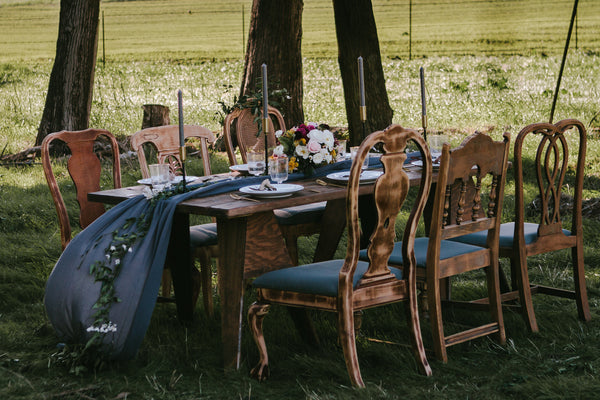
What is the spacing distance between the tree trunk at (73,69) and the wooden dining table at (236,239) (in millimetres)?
→ 5656

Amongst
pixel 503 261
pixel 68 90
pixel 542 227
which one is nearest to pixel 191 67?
pixel 68 90

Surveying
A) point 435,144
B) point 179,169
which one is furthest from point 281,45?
point 435,144

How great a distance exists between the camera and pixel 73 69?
934cm

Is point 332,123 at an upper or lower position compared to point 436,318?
upper

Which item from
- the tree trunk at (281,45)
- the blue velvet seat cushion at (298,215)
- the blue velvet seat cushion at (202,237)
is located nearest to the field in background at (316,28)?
the tree trunk at (281,45)

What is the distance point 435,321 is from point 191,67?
614 inches

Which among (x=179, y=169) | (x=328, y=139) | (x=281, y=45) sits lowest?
(x=179, y=169)

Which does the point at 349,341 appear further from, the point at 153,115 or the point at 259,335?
the point at 153,115

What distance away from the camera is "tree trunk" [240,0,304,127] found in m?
9.30

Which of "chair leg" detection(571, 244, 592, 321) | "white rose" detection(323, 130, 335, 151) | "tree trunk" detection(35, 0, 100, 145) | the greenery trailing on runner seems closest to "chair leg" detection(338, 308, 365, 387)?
the greenery trailing on runner

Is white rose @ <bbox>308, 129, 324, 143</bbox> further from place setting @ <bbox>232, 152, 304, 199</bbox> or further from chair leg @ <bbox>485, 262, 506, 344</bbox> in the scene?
chair leg @ <bbox>485, 262, 506, 344</bbox>

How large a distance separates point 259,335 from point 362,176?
96cm

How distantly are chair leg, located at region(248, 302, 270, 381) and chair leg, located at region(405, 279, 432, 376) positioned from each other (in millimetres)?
589

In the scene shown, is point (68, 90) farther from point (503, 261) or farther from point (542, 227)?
point (542, 227)
